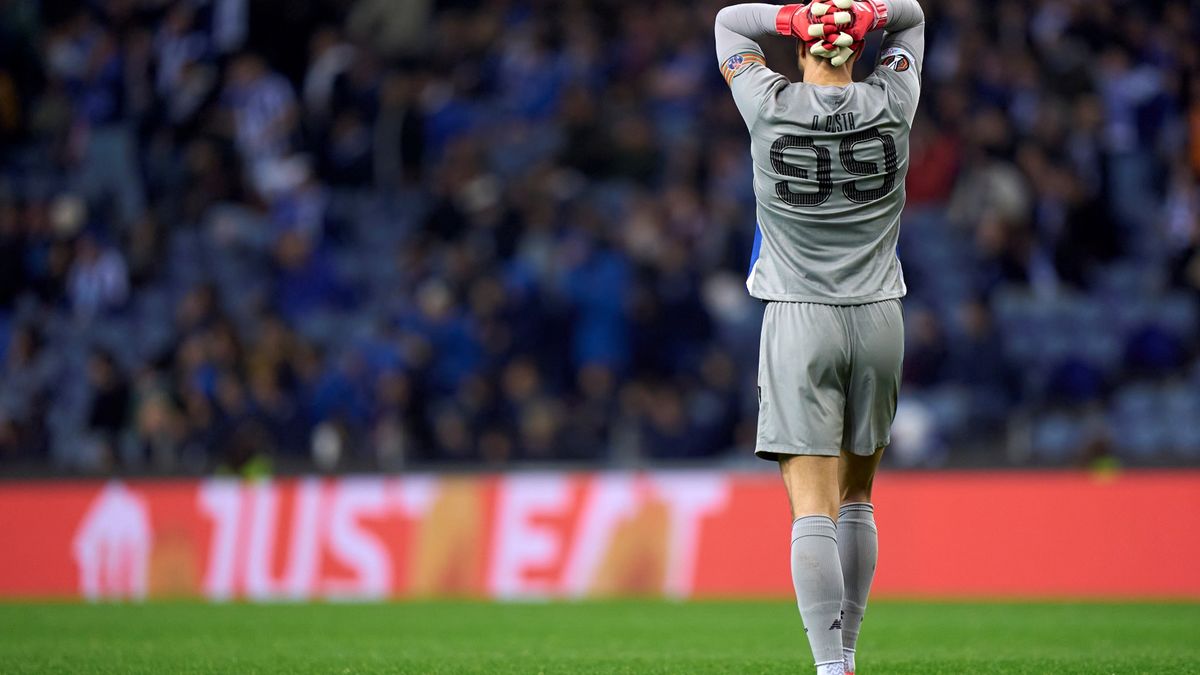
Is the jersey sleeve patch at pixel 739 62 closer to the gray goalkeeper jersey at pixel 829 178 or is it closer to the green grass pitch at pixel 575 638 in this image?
the gray goalkeeper jersey at pixel 829 178

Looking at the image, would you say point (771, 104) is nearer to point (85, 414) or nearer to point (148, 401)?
point (148, 401)

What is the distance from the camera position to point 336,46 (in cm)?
1845

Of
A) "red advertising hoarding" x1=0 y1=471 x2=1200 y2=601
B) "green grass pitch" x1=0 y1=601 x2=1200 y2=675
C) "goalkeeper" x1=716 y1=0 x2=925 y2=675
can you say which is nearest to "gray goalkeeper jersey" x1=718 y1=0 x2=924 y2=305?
"goalkeeper" x1=716 y1=0 x2=925 y2=675

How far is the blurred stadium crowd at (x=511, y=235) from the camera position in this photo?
47.5 feet

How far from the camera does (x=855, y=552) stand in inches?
210

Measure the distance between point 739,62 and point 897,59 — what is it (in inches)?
19.6

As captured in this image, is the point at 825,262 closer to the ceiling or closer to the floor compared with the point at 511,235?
closer to the ceiling

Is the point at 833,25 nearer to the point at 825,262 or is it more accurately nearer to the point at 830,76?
the point at 830,76

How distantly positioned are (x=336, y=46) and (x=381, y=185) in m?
1.94

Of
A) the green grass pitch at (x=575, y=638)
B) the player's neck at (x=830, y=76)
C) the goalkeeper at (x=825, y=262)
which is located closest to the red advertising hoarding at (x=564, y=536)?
the green grass pitch at (x=575, y=638)

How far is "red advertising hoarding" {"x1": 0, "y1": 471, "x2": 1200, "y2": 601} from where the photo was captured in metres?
11.5

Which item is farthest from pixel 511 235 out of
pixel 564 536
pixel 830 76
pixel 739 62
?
pixel 830 76

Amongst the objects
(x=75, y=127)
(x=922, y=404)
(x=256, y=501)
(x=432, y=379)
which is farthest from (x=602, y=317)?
(x=75, y=127)

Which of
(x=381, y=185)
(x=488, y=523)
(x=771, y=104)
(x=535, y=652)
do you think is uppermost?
(x=771, y=104)
